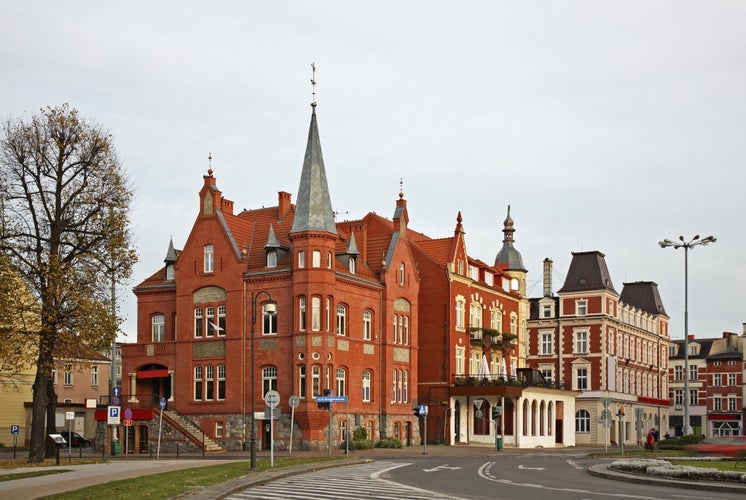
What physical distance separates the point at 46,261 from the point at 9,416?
3519 cm

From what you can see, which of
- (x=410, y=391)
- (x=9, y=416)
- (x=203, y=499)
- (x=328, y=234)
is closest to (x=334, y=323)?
(x=328, y=234)

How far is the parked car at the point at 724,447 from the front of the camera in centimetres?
3981

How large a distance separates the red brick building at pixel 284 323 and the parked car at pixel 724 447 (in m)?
20.8

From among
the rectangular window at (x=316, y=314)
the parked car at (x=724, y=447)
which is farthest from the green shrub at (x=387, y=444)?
the parked car at (x=724, y=447)

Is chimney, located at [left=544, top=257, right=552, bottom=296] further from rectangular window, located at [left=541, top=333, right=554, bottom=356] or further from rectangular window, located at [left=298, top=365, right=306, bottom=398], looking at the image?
rectangular window, located at [left=298, top=365, right=306, bottom=398]

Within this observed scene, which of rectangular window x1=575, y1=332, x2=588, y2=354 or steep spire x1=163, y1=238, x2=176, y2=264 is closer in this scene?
steep spire x1=163, y1=238, x2=176, y2=264

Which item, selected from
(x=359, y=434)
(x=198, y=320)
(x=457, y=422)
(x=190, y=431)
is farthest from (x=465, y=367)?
(x=190, y=431)

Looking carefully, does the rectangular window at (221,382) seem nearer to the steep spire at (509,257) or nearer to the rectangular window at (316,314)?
the rectangular window at (316,314)

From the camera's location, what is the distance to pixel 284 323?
58.2m

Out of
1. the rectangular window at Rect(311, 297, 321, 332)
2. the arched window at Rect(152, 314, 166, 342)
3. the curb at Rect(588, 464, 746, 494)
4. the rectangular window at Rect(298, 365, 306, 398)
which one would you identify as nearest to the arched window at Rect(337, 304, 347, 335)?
the rectangular window at Rect(311, 297, 321, 332)

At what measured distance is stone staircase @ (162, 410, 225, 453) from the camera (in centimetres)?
5659

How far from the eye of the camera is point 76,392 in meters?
81.5

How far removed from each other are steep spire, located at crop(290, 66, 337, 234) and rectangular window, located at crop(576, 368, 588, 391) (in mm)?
41930

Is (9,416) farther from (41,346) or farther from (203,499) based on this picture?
(203,499)
